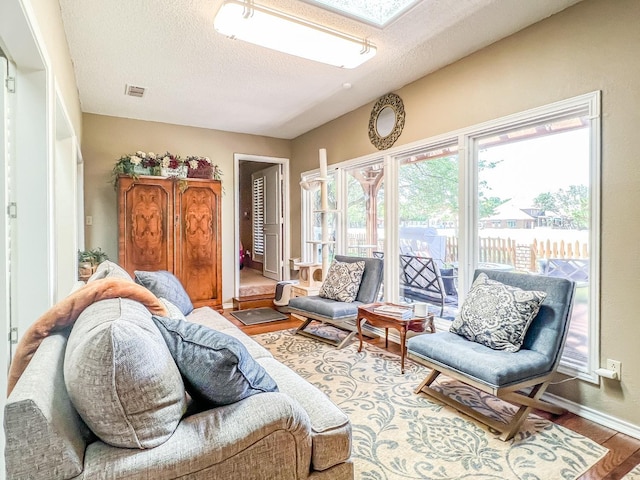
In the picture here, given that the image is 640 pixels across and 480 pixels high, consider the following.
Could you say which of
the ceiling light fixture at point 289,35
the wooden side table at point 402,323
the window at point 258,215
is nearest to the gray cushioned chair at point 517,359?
the wooden side table at point 402,323

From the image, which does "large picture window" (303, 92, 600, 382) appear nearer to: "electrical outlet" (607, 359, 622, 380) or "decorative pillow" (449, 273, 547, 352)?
"electrical outlet" (607, 359, 622, 380)

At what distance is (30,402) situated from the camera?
0.88 meters

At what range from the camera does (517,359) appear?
6.84 feet

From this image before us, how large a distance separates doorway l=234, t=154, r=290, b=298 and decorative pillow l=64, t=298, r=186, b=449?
14.0 feet

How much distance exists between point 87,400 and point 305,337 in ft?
9.79

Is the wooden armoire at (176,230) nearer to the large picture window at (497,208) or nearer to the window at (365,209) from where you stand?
the window at (365,209)

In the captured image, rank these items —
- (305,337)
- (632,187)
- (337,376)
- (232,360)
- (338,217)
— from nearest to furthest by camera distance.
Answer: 1. (232,360)
2. (632,187)
3. (337,376)
4. (305,337)
5. (338,217)

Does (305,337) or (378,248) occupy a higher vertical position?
(378,248)

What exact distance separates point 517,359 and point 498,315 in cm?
30

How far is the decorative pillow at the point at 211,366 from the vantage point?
119cm

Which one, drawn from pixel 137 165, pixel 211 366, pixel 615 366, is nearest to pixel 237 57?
pixel 137 165

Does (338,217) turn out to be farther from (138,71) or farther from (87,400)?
(87,400)

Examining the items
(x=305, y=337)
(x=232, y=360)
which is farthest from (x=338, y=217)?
(x=232, y=360)

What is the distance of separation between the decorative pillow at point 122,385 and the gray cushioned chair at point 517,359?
5.44ft
